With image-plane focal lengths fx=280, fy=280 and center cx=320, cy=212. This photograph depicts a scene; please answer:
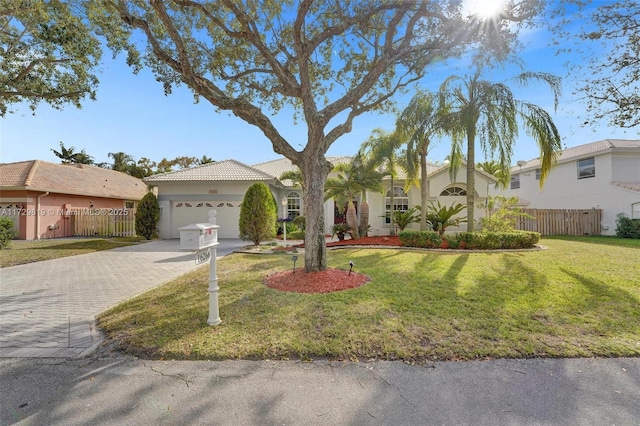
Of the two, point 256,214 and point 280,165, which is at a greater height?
point 280,165

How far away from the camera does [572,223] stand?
18094 mm

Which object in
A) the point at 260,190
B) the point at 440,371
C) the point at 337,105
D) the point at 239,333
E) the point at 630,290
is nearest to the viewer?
the point at 440,371

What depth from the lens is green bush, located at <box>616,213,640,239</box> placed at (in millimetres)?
15633

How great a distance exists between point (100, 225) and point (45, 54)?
1117 centimetres

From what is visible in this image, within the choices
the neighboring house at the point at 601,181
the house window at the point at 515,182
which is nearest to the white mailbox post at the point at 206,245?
the neighboring house at the point at 601,181

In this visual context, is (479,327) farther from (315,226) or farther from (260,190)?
(260,190)

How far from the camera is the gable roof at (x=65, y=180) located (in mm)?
17672

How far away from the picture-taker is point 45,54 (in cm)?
1246

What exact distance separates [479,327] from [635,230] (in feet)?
62.6

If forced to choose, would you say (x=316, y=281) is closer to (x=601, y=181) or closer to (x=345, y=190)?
(x=345, y=190)

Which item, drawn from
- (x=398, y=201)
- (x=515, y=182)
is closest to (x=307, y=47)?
(x=398, y=201)

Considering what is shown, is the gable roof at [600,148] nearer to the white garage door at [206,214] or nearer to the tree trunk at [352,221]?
the tree trunk at [352,221]

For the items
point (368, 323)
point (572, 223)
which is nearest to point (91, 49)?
point (368, 323)

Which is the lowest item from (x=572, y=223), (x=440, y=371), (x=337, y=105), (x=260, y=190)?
(x=440, y=371)
